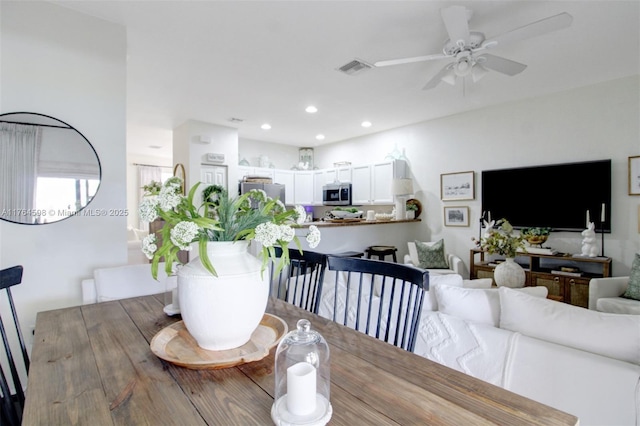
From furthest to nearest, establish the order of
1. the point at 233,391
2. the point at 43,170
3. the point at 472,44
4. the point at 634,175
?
the point at 634,175 → the point at 472,44 → the point at 43,170 → the point at 233,391

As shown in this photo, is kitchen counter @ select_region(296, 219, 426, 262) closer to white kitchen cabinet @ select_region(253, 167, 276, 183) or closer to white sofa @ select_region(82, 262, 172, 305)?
white sofa @ select_region(82, 262, 172, 305)

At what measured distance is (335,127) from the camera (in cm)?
571

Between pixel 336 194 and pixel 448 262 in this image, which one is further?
pixel 336 194

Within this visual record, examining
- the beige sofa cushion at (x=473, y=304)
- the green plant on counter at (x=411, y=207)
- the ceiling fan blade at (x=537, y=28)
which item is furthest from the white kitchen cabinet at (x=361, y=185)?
the beige sofa cushion at (x=473, y=304)

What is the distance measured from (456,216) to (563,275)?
1.64 meters

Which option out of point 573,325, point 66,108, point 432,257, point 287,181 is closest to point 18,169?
point 66,108

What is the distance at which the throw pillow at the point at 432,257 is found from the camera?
4640mm

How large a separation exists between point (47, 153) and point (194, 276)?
1984 millimetres

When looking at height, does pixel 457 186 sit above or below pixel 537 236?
above

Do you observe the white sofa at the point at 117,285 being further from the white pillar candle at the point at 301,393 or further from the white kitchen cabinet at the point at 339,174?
the white kitchen cabinet at the point at 339,174

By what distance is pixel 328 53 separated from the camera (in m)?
2.94

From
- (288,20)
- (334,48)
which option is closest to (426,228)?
(334,48)

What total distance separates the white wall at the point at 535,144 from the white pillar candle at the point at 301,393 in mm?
4544

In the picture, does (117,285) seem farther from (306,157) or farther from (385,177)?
(306,157)
